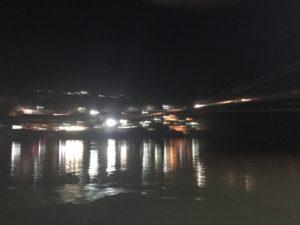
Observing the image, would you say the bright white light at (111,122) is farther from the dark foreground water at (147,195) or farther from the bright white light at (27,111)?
the dark foreground water at (147,195)

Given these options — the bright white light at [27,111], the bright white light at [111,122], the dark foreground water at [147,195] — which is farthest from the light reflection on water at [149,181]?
the bright white light at [27,111]

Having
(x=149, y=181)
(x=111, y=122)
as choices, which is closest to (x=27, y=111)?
(x=111, y=122)

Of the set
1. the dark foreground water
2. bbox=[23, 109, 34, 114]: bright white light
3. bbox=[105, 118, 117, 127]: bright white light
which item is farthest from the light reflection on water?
bbox=[23, 109, 34, 114]: bright white light

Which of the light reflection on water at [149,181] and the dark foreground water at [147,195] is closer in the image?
the dark foreground water at [147,195]

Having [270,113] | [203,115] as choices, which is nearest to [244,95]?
[270,113]

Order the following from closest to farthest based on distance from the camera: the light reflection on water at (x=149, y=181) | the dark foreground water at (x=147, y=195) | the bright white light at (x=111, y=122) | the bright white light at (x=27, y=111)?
the dark foreground water at (x=147, y=195) < the light reflection on water at (x=149, y=181) < the bright white light at (x=111, y=122) < the bright white light at (x=27, y=111)

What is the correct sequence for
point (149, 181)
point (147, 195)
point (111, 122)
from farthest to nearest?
point (111, 122) → point (149, 181) → point (147, 195)

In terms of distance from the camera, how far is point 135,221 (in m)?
8.41

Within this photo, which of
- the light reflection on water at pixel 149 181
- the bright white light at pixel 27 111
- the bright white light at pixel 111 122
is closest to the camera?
the light reflection on water at pixel 149 181

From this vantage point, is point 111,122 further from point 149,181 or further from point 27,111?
point 149,181

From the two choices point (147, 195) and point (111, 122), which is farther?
point (111, 122)

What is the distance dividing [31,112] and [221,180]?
69.1m

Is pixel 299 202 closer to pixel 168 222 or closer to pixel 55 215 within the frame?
pixel 168 222

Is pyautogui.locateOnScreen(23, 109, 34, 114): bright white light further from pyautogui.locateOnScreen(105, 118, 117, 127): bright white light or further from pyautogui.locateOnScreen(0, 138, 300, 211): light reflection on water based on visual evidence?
pyautogui.locateOnScreen(0, 138, 300, 211): light reflection on water
